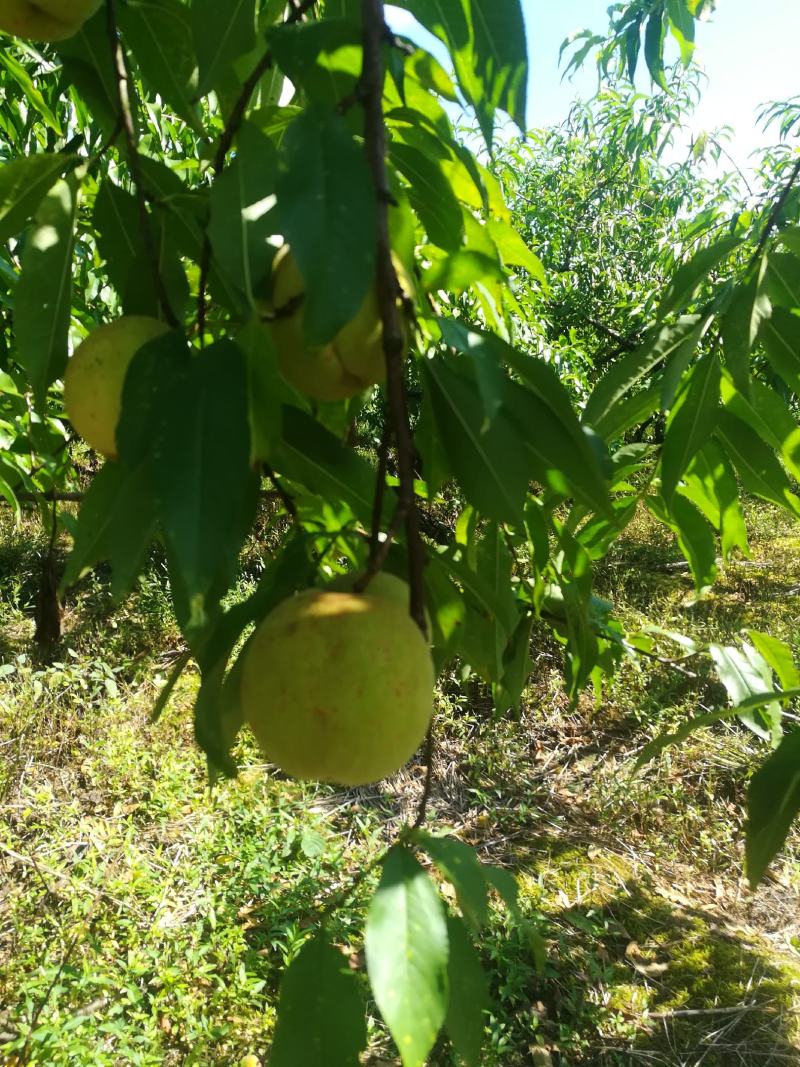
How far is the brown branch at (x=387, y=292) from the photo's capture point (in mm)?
598

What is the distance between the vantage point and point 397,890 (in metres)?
0.61

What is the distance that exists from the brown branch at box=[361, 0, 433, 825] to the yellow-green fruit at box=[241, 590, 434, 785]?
1.8 inches

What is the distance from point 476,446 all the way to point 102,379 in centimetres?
35

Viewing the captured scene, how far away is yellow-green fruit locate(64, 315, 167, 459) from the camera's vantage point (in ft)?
2.34

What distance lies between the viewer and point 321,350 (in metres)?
0.61

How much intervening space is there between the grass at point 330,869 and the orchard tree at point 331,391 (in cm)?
164

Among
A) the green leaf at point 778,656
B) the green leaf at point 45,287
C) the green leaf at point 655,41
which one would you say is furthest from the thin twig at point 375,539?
the green leaf at point 655,41

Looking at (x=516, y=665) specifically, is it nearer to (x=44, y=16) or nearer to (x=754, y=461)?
(x=754, y=461)

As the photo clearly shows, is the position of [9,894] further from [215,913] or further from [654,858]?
[654,858]

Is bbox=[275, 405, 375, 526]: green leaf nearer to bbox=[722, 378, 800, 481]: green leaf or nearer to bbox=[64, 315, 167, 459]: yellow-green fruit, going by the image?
bbox=[64, 315, 167, 459]: yellow-green fruit

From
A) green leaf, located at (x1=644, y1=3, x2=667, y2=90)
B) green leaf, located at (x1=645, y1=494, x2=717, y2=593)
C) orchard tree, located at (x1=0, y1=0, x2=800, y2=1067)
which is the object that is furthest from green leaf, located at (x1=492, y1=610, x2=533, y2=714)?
green leaf, located at (x1=644, y1=3, x2=667, y2=90)

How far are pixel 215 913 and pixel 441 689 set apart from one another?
166cm

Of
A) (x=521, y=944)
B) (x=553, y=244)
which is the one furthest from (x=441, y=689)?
(x=553, y=244)

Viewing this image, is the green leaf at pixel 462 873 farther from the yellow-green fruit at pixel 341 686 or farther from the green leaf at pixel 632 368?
the green leaf at pixel 632 368
